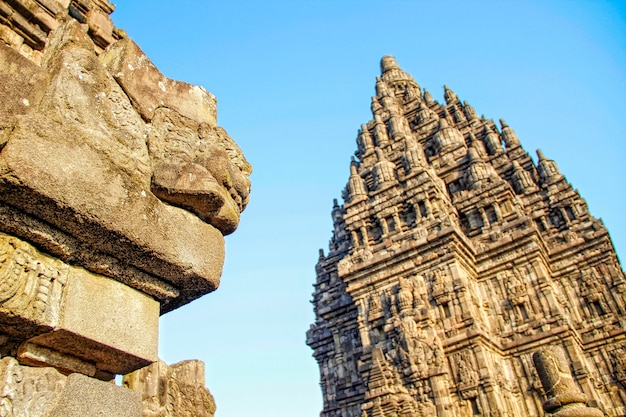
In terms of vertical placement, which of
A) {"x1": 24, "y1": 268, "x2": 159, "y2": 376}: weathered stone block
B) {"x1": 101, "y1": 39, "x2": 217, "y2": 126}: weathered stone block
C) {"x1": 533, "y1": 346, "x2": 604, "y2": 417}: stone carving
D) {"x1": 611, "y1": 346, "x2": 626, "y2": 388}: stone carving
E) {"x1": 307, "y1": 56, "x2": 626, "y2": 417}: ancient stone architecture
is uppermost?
{"x1": 307, "y1": 56, "x2": 626, "y2": 417}: ancient stone architecture

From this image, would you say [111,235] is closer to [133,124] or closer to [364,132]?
[133,124]

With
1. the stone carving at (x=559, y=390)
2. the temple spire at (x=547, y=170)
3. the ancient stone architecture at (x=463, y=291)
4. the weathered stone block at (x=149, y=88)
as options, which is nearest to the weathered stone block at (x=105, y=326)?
the weathered stone block at (x=149, y=88)

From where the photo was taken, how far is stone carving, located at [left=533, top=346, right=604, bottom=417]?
8852mm

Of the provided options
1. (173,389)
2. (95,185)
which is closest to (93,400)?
(95,185)

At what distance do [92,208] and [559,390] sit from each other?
32.8 feet

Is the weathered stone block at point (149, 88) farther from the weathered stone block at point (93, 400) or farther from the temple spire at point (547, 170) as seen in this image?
the temple spire at point (547, 170)

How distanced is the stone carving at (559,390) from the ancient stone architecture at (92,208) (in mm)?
8516

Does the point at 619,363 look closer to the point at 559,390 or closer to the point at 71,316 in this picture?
the point at 559,390

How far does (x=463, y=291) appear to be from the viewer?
17.5m

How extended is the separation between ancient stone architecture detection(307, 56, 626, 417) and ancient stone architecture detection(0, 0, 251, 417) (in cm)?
1264

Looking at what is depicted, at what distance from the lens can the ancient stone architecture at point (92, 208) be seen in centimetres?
217

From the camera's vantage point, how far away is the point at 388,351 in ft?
57.3

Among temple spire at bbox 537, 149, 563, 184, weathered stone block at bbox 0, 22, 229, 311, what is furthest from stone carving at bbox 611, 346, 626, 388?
weathered stone block at bbox 0, 22, 229, 311

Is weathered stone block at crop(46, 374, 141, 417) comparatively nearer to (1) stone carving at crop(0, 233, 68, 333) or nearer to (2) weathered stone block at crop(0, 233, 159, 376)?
(2) weathered stone block at crop(0, 233, 159, 376)
